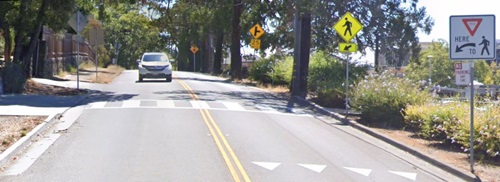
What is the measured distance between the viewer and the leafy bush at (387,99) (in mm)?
19438

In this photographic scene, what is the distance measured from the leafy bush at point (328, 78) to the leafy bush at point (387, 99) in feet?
13.5

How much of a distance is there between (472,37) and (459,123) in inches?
128

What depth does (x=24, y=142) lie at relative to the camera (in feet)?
45.6

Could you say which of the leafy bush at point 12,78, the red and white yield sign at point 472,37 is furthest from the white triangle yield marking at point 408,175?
the leafy bush at point 12,78

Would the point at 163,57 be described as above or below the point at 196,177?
above

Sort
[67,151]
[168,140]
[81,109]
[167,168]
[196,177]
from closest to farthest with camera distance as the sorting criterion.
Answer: [196,177] → [167,168] → [67,151] → [168,140] → [81,109]

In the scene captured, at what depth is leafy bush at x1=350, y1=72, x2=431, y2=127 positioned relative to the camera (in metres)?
19.4

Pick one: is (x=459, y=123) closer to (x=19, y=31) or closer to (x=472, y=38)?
(x=472, y=38)

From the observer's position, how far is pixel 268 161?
488 inches

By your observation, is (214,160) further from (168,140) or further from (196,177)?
(168,140)

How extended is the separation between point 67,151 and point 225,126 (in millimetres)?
4884

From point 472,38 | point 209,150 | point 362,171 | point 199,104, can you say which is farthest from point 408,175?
point 199,104

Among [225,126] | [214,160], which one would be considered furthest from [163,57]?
[214,160]

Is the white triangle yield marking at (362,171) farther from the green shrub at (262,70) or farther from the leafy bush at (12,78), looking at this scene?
the green shrub at (262,70)
